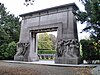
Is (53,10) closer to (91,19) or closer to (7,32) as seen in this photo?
(91,19)

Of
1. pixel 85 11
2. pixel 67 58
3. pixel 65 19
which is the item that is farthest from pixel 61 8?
pixel 67 58

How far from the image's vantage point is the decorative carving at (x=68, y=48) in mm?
14023

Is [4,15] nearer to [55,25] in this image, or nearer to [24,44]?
[24,44]

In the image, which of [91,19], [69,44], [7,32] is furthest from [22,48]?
[91,19]

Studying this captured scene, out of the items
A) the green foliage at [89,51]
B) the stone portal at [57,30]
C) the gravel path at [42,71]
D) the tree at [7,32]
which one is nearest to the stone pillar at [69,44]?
the stone portal at [57,30]

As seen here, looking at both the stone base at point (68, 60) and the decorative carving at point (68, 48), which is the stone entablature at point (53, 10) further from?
the stone base at point (68, 60)

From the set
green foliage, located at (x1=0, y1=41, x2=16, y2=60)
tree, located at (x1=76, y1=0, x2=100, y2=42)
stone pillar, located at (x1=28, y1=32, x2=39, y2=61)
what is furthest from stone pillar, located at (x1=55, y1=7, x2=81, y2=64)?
green foliage, located at (x1=0, y1=41, x2=16, y2=60)

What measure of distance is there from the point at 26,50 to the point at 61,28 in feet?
17.2

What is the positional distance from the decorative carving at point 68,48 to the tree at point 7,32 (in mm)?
8802

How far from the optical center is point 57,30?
51.3ft

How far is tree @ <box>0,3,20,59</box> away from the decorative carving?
8.80 m

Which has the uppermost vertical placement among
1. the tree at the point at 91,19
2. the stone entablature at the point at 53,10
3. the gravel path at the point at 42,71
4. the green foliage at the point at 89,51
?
the stone entablature at the point at 53,10

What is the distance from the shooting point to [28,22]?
60.6ft

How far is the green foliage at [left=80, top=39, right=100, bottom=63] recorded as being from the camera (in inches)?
548
